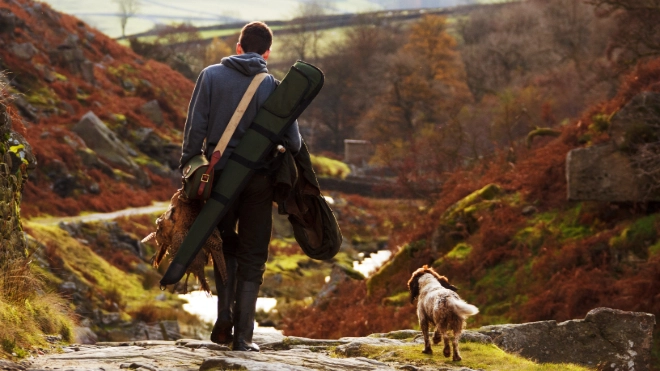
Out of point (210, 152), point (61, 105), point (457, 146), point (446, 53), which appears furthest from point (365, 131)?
point (210, 152)

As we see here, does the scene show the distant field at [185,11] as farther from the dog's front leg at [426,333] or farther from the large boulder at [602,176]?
the dog's front leg at [426,333]

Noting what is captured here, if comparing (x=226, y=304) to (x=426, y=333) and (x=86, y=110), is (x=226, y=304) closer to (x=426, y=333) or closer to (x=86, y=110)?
(x=426, y=333)

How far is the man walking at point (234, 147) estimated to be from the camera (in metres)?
7.70

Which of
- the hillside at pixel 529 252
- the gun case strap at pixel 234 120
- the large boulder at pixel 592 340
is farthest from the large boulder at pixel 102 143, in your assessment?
the gun case strap at pixel 234 120

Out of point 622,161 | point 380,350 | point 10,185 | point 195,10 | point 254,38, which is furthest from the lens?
point 195,10

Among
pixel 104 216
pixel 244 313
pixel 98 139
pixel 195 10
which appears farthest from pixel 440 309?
pixel 195 10

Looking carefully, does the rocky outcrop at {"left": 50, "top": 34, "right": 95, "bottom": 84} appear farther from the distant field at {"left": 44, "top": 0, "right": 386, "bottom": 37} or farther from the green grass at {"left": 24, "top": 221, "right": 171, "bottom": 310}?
the distant field at {"left": 44, "top": 0, "right": 386, "bottom": 37}

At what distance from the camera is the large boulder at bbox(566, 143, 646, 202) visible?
57.4 feet

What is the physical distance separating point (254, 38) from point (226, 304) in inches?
84.6

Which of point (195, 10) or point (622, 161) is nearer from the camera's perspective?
point (622, 161)

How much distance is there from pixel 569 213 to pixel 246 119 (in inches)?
513

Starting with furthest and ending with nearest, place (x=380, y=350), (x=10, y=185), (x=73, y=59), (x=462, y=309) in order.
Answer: (x=73, y=59) < (x=10, y=185) < (x=380, y=350) < (x=462, y=309)

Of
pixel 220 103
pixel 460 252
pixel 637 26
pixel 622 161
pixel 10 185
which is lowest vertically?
pixel 10 185

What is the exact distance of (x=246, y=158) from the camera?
7.63 m
